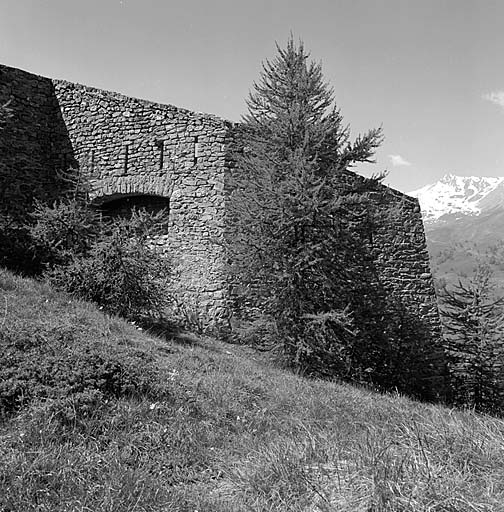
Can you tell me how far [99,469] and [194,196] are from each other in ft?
26.5

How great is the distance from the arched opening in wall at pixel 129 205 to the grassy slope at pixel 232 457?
6.37m

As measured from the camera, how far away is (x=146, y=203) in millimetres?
11266

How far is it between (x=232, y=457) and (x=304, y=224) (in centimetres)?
524

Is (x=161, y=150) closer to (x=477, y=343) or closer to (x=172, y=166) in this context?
(x=172, y=166)

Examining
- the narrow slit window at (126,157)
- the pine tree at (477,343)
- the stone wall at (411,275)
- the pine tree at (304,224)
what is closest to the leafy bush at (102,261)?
the pine tree at (304,224)

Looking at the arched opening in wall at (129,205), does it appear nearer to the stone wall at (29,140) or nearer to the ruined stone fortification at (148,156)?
the ruined stone fortification at (148,156)

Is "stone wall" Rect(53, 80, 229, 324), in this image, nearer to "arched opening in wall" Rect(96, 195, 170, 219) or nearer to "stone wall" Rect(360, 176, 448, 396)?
"arched opening in wall" Rect(96, 195, 170, 219)

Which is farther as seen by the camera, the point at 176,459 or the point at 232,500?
the point at 176,459

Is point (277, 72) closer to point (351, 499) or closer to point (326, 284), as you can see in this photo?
point (326, 284)

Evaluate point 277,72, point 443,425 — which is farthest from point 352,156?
point 443,425

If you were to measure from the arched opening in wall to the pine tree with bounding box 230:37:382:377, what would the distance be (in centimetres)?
276

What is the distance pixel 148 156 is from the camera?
11.0 metres

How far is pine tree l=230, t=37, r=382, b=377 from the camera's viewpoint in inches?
315

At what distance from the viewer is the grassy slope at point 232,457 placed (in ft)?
8.75
